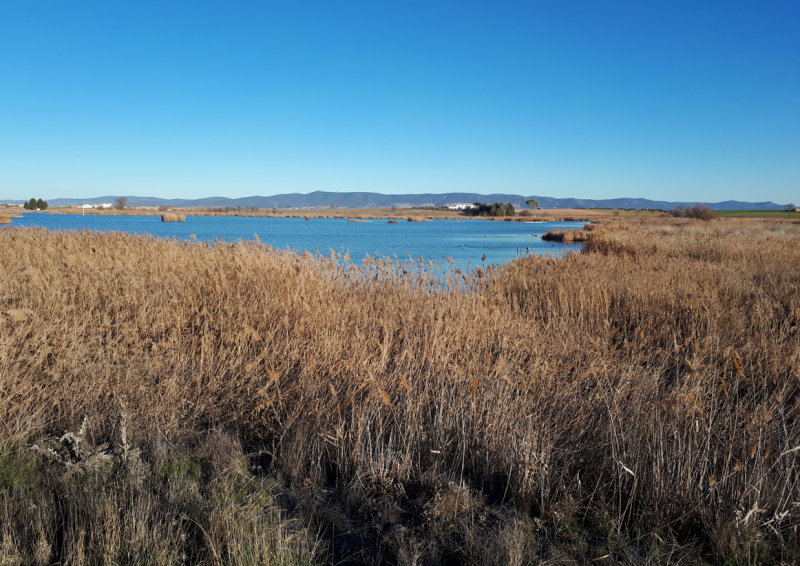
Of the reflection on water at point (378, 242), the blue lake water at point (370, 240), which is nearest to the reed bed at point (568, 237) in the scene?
the reflection on water at point (378, 242)

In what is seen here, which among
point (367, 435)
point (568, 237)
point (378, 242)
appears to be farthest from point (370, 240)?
point (367, 435)

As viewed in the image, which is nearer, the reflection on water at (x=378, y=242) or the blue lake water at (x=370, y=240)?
the reflection on water at (x=378, y=242)

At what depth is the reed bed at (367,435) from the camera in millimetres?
2926

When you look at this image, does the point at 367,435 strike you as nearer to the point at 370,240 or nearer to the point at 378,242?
the point at 378,242

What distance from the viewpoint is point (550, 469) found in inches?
138

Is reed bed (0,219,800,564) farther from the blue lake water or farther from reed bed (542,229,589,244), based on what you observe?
reed bed (542,229,589,244)

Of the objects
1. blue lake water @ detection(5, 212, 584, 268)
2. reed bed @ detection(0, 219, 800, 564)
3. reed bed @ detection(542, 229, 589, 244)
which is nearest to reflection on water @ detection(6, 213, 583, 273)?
blue lake water @ detection(5, 212, 584, 268)

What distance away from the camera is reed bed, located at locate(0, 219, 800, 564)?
2.93 meters

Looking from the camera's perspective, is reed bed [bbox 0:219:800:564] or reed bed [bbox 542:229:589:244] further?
reed bed [bbox 542:229:589:244]

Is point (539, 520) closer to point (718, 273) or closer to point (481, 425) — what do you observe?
point (481, 425)

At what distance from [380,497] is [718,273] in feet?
36.3

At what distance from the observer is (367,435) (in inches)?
160

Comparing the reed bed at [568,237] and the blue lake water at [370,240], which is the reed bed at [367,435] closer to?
the blue lake water at [370,240]

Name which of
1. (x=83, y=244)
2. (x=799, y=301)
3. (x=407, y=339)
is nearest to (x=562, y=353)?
(x=407, y=339)
